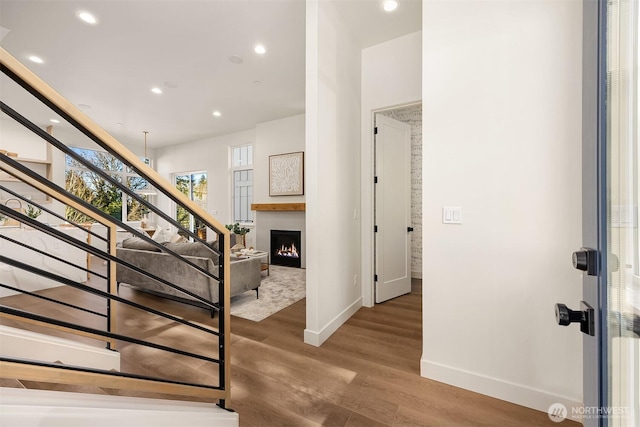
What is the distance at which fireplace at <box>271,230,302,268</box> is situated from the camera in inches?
221

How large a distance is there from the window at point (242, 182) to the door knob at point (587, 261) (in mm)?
6550

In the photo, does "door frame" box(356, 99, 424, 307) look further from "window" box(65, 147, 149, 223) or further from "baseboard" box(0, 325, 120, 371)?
"window" box(65, 147, 149, 223)

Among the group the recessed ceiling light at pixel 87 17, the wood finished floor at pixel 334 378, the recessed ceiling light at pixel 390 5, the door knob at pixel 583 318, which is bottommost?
the wood finished floor at pixel 334 378

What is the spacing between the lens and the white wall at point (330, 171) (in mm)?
2262

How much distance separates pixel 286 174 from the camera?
5.79m

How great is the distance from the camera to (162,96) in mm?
4578

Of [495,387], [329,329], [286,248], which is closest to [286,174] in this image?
[286,248]

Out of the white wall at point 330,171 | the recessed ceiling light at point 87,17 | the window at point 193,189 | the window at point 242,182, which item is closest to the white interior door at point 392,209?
the white wall at point 330,171

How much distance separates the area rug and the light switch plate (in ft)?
6.83

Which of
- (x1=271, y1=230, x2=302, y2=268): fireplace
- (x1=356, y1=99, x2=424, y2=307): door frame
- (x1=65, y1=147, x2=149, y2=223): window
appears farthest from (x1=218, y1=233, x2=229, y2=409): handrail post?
(x1=65, y1=147, x2=149, y2=223): window

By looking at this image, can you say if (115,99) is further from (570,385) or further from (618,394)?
(570,385)

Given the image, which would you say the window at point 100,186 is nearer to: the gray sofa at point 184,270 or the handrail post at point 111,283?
the gray sofa at point 184,270

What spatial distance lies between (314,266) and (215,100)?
13.4 ft

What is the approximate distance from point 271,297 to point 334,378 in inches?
73.0
